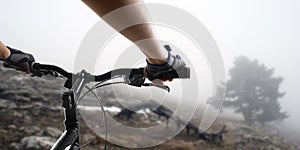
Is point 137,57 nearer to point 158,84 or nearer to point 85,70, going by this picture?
point 158,84

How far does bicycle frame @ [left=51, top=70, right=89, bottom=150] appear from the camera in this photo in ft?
5.21

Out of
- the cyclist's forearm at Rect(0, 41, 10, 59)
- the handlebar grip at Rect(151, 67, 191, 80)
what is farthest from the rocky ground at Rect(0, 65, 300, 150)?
the handlebar grip at Rect(151, 67, 191, 80)

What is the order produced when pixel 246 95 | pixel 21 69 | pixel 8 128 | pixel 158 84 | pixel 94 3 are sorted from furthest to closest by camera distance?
1. pixel 246 95
2. pixel 8 128
3. pixel 21 69
4. pixel 158 84
5. pixel 94 3

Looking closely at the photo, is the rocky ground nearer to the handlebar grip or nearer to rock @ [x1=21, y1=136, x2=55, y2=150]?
rock @ [x1=21, y1=136, x2=55, y2=150]

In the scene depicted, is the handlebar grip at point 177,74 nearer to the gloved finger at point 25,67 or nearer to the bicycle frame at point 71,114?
the bicycle frame at point 71,114

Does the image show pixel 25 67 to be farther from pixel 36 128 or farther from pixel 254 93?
pixel 254 93

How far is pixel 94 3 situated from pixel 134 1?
14 cm

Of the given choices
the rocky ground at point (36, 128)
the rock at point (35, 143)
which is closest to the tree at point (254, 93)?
the rocky ground at point (36, 128)

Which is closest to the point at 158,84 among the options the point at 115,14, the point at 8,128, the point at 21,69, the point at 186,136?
the point at 115,14

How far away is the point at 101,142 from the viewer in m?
7.71

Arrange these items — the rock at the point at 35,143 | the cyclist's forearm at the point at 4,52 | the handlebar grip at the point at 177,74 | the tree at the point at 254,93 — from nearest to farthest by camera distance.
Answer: the handlebar grip at the point at 177,74, the cyclist's forearm at the point at 4,52, the rock at the point at 35,143, the tree at the point at 254,93

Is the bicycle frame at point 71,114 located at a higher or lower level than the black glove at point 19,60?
lower

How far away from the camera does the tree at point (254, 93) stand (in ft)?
118

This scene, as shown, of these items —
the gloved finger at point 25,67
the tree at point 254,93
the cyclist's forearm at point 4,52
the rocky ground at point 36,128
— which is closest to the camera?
the cyclist's forearm at point 4,52
